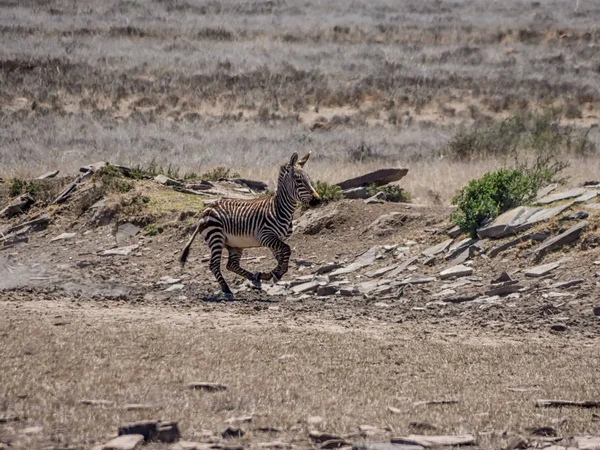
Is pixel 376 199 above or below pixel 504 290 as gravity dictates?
below

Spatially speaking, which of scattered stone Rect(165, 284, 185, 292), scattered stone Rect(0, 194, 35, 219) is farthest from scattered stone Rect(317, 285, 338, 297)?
scattered stone Rect(0, 194, 35, 219)

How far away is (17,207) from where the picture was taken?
74.1 ft

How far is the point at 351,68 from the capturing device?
5316cm

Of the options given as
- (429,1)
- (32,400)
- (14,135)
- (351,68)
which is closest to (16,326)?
(32,400)

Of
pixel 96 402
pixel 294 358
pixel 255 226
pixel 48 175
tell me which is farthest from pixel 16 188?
pixel 96 402

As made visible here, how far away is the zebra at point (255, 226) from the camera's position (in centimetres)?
1620

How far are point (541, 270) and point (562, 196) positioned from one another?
9.51 feet

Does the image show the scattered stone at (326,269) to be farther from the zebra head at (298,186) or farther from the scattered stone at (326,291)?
the scattered stone at (326,291)

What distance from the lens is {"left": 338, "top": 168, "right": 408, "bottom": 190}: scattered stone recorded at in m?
21.2

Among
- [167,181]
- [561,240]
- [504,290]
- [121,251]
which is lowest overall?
[121,251]

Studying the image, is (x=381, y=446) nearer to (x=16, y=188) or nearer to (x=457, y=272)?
(x=457, y=272)

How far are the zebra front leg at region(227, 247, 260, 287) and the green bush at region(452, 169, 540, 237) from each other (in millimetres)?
3607

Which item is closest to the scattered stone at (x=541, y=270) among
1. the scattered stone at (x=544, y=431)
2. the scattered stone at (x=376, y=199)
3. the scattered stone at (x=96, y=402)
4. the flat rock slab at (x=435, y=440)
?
the scattered stone at (x=376, y=199)

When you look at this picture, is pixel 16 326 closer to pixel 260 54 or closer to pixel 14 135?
pixel 14 135
